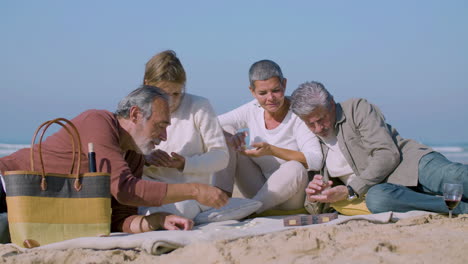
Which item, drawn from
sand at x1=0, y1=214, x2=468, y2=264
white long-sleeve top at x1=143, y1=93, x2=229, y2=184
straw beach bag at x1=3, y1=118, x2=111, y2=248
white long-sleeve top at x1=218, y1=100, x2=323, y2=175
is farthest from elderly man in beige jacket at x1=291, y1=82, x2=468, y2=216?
straw beach bag at x1=3, y1=118, x2=111, y2=248

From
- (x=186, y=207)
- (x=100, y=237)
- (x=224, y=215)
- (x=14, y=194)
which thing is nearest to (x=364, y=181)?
(x=224, y=215)

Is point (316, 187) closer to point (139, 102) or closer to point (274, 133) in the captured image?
point (274, 133)

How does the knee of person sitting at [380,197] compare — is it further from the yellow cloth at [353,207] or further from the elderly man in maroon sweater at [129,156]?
the elderly man in maroon sweater at [129,156]

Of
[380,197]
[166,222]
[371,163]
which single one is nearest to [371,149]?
[371,163]

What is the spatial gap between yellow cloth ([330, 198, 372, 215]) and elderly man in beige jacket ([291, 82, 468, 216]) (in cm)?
10

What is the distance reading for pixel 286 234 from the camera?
13.0ft

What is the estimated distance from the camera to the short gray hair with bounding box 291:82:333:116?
5066 millimetres

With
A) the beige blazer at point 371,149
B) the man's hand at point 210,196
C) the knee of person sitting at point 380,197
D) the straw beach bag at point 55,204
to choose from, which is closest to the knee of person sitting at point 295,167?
the beige blazer at point 371,149

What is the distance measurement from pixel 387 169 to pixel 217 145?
1.51 metres

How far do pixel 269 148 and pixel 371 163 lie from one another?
3.10 ft

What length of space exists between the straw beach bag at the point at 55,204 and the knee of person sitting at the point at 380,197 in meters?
2.33

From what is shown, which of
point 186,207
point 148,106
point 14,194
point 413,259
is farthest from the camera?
point 186,207

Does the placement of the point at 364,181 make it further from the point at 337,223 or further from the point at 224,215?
the point at 224,215

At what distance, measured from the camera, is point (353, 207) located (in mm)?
→ 5246
